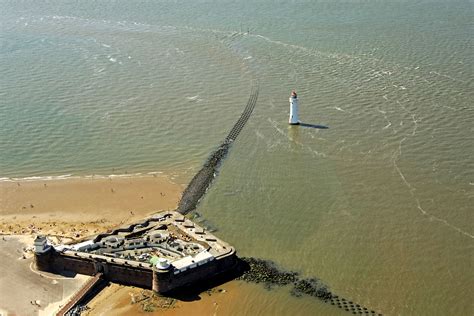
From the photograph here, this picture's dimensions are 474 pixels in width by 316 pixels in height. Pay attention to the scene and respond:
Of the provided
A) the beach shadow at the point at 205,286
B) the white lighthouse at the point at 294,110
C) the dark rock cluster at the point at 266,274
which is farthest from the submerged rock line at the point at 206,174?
the dark rock cluster at the point at 266,274

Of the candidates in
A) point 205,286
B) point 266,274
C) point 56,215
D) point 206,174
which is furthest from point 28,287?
point 206,174

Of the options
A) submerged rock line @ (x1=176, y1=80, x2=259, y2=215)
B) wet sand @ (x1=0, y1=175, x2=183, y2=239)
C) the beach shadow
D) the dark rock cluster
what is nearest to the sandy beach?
wet sand @ (x1=0, y1=175, x2=183, y2=239)

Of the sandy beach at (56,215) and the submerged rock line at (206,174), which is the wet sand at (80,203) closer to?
the sandy beach at (56,215)

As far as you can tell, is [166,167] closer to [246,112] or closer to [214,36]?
[246,112]

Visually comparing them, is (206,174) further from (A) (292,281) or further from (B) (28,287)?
(B) (28,287)

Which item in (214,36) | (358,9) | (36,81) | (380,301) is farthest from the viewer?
(358,9)

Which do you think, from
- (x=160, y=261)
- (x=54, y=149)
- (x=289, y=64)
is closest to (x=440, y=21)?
(x=289, y=64)
